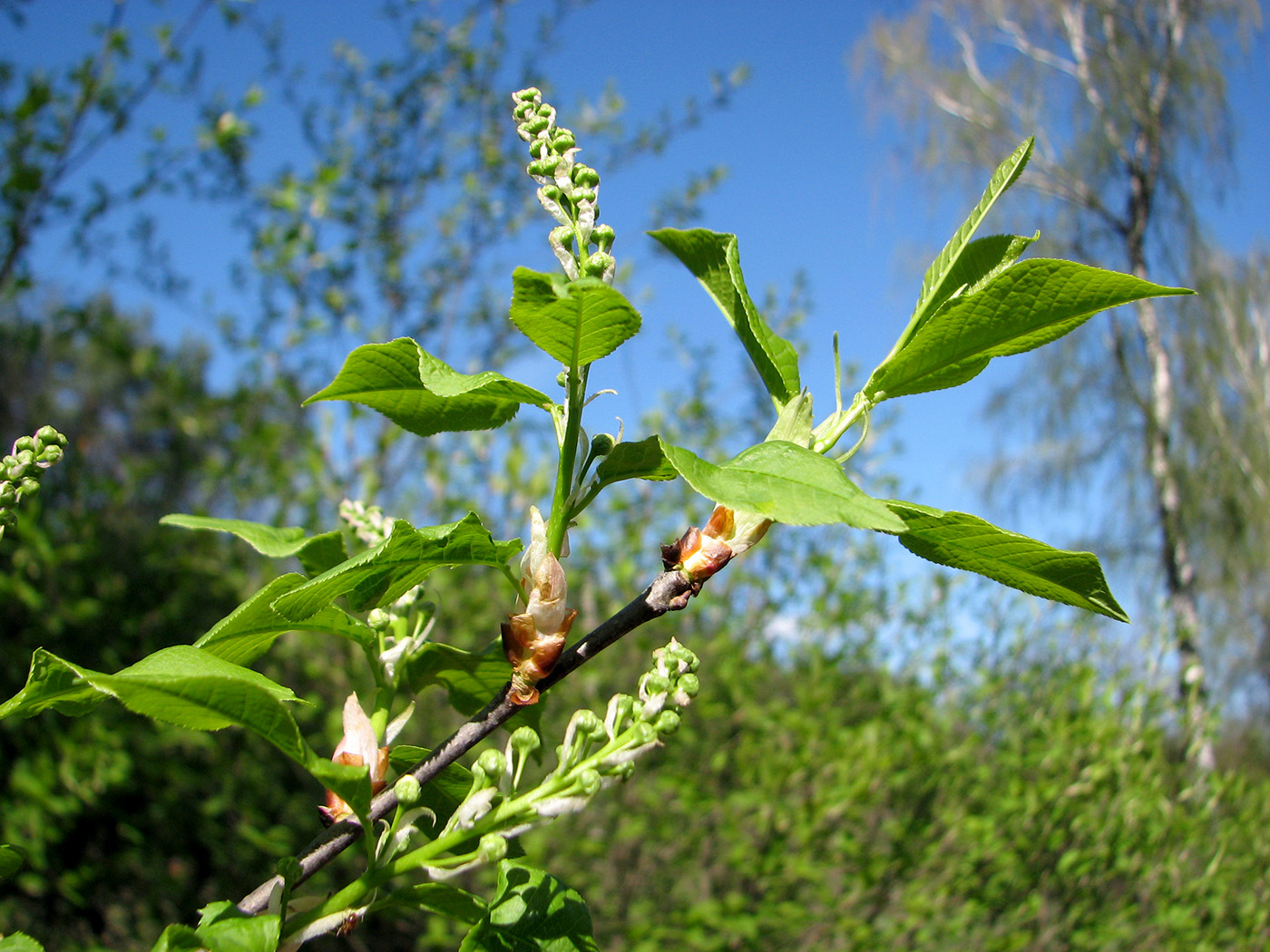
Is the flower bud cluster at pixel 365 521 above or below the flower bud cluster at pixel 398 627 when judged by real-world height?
above

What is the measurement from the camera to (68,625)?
3723mm

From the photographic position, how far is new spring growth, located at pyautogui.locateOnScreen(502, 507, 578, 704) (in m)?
0.56

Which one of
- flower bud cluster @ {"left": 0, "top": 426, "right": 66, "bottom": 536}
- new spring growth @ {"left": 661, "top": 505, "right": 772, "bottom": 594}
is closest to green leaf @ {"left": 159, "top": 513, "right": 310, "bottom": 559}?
flower bud cluster @ {"left": 0, "top": 426, "right": 66, "bottom": 536}

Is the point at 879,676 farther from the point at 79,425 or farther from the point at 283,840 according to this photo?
the point at 79,425

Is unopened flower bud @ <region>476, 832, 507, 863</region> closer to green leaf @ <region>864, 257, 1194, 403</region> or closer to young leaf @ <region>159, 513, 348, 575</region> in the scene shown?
young leaf @ <region>159, 513, 348, 575</region>

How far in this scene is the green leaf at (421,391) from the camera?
1.78 feet

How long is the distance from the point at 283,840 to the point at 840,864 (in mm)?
2107

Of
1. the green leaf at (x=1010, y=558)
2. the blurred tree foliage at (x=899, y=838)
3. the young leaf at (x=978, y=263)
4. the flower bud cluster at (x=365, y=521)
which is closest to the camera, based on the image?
the green leaf at (x=1010, y=558)

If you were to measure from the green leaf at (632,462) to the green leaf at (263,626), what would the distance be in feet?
0.69

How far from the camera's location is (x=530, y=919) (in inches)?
21.9

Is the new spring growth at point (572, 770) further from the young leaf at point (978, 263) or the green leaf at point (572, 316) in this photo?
the young leaf at point (978, 263)

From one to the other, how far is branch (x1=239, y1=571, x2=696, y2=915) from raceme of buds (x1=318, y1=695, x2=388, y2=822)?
0.03 m

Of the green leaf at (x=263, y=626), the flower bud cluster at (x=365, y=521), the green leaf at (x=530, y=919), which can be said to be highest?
the flower bud cluster at (x=365, y=521)

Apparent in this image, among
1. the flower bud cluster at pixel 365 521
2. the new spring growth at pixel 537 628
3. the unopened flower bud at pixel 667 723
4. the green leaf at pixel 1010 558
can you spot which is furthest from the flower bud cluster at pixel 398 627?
the green leaf at pixel 1010 558
